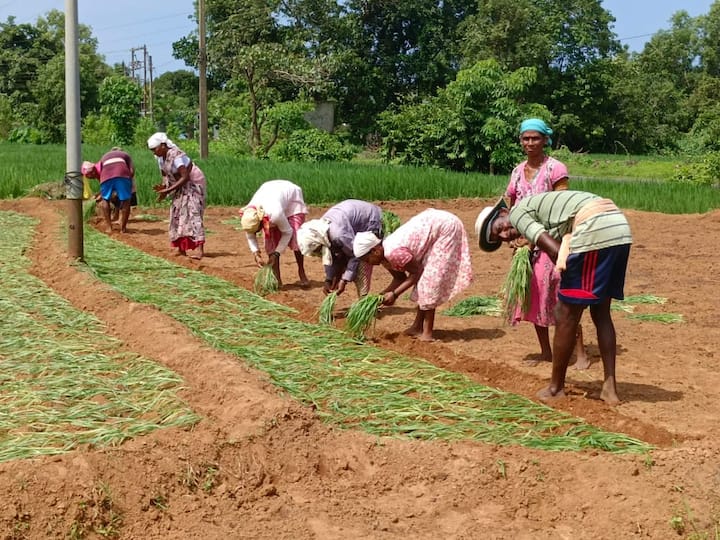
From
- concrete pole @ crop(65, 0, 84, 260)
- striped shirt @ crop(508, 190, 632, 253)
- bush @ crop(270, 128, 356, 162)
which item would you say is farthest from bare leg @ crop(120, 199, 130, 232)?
bush @ crop(270, 128, 356, 162)

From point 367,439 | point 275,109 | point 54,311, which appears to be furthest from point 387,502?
point 275,109

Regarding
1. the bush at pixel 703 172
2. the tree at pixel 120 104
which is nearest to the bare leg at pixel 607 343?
the bush at pixel 703 172

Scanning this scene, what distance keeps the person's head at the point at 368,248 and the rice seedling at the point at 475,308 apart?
1.31m

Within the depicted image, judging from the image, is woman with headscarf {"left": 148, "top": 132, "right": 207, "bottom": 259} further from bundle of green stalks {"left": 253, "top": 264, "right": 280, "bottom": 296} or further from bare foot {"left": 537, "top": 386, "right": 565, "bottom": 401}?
bare foot {"left": 537, "top": 386, "right": 565, "bottom": 401}

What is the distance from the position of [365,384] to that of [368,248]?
4.21 ft

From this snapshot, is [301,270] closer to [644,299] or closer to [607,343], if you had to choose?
[644,299]

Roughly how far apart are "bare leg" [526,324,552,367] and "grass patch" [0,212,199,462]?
88.5 inches

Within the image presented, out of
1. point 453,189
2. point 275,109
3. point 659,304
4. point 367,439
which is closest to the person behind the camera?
point 367,439

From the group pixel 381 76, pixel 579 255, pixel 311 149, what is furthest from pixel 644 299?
pixel 381 76

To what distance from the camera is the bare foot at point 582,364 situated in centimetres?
561

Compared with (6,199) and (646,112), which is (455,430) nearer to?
(6,199)

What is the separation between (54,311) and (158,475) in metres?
3.39

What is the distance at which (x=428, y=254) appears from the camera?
6.07 m

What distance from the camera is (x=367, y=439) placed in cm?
411
